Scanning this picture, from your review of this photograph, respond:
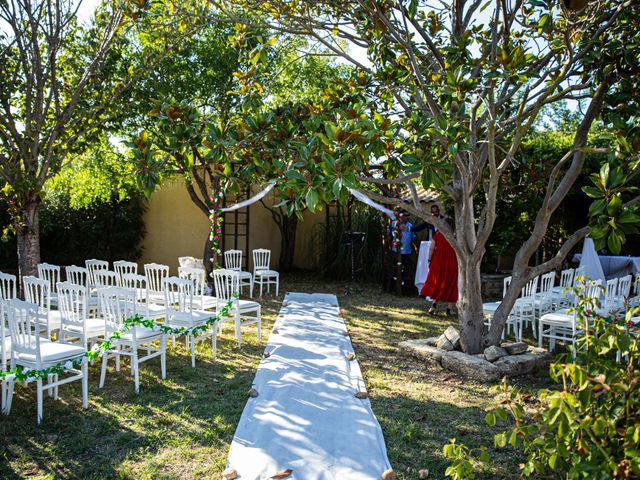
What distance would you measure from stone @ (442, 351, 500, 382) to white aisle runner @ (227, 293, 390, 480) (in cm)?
97

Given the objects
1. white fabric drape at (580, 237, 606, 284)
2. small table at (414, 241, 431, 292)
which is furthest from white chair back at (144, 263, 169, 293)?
white fabric drape at (580, 237, 606, 284)

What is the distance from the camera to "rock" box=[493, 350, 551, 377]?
4848mm

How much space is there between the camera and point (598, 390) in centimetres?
176

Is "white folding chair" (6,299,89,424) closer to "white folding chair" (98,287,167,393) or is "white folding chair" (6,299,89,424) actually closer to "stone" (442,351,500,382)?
"white folding chair" (98,287,167,393)

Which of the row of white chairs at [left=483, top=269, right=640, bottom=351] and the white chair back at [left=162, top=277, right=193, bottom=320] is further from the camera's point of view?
the row of white chairs at [left=483, top=269, right=640, bottom=351]

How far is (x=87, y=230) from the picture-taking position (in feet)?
37.2

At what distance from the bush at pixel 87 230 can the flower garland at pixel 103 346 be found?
686 cm

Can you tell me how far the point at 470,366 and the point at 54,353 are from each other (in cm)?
366

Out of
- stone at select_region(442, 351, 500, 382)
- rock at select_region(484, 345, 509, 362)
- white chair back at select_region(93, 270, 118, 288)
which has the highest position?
white chair back at select_region(93, 270, 118, 288)

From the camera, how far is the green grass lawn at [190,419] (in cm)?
303

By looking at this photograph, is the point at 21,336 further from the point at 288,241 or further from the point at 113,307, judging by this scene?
the point at 288,241

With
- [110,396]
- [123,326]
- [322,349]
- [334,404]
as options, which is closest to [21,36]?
[123,326]

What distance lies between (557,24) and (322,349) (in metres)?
4.24

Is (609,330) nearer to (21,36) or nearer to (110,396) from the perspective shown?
(110,396)
